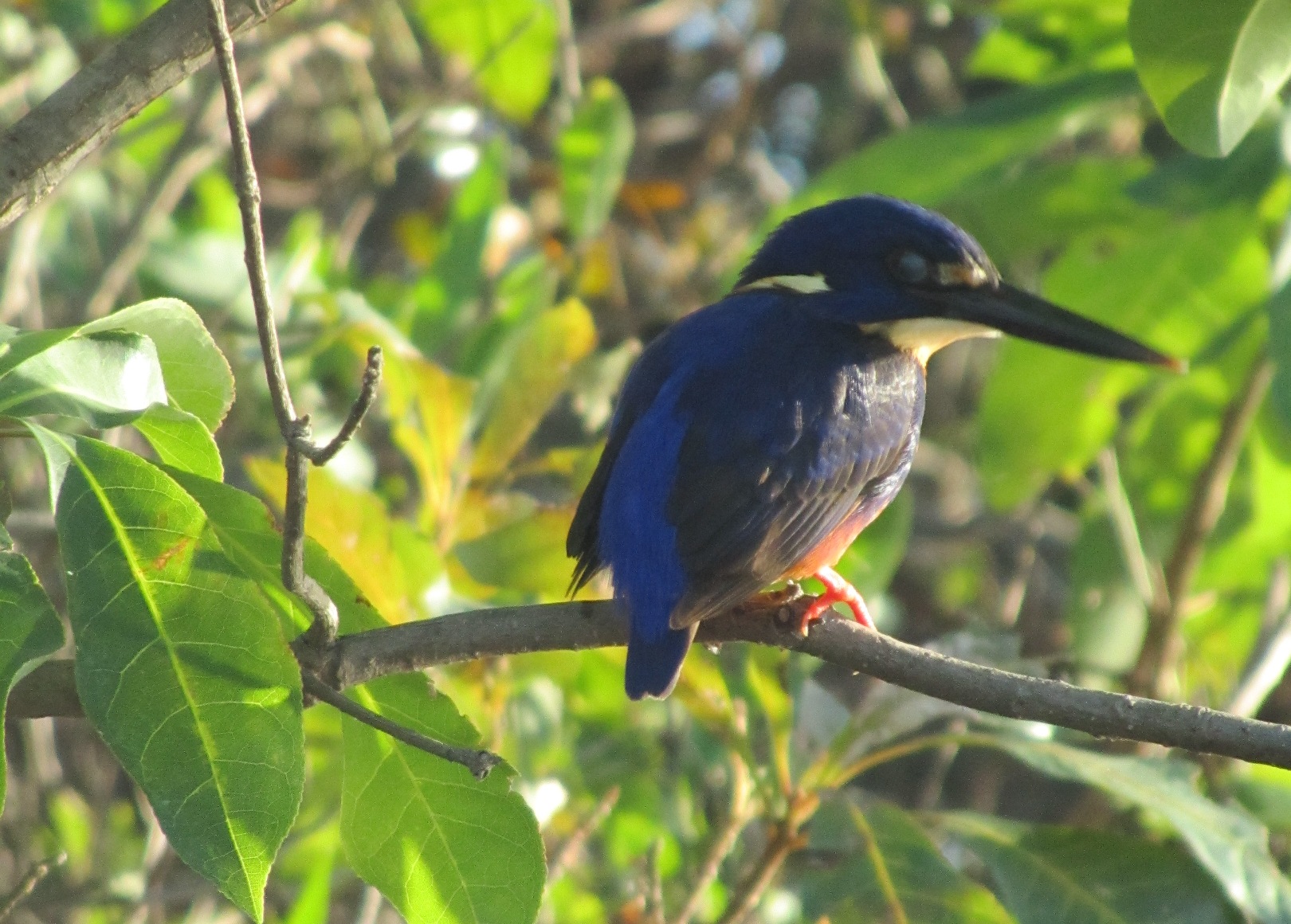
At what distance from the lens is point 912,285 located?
2.91 m

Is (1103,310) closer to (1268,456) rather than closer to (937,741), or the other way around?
(1268,456)

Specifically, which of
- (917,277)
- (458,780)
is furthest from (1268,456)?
(458,780)

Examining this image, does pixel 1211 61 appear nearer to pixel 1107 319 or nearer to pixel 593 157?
pixel 1107 319

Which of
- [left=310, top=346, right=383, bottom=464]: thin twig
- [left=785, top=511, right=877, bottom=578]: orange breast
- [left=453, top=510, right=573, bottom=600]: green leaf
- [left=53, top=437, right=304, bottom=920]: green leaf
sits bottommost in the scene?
[left=785, top=511, right=877, bottom=578]: orange breast

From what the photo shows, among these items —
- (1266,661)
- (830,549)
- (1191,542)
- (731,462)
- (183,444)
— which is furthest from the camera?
(1191,542)

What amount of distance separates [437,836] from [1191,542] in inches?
88.0

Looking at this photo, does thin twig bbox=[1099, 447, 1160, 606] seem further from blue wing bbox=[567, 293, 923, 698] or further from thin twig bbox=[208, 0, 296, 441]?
thin twig bbox=[208, 0, 296, 441]

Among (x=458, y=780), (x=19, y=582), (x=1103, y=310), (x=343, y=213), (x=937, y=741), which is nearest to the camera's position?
(x=19, y=582)

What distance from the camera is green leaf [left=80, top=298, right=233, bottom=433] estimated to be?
1756 millimetres

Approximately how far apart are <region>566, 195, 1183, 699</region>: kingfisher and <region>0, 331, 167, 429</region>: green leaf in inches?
33.6

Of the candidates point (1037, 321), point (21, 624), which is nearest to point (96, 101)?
point (21, 624)

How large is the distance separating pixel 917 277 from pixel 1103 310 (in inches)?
26.9

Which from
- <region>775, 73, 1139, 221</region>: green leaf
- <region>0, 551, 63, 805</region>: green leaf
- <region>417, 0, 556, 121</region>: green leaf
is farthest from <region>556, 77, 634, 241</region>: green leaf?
<region>0, 551, 63, 805</region>: green leaf

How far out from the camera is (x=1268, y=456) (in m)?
3.51
